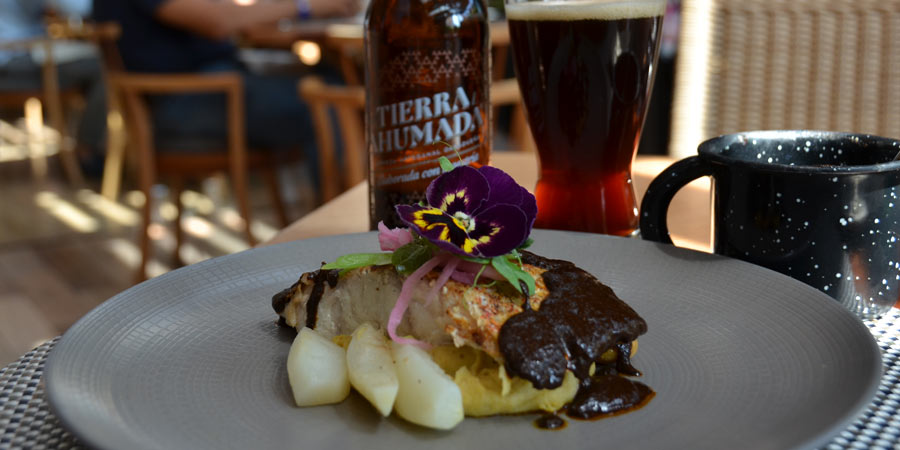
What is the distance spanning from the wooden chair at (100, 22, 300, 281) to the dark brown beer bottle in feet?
6.70

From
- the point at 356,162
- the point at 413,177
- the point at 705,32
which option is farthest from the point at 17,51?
the point at 413,177

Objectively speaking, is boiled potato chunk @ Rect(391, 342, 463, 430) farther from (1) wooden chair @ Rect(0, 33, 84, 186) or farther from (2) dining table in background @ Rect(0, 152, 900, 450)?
(1) wooden chair @ Rect(0, 33, 84, 186)

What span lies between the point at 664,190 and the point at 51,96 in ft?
16.9

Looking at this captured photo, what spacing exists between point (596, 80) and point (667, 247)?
7.3 inches

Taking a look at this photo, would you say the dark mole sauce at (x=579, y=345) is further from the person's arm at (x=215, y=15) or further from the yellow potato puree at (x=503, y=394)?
the person's arm at (x=215, y=15)

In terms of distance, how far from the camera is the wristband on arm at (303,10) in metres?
3.53

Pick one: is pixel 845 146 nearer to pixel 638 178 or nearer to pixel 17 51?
pixel 638 178

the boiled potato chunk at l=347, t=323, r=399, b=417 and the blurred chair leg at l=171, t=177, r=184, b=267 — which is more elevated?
the boiled potato chunk at l=347, t=323, r=399, b=417

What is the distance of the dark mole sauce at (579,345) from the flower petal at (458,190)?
85mm

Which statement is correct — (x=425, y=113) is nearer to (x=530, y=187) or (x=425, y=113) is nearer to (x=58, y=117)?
(x=530, y=187)

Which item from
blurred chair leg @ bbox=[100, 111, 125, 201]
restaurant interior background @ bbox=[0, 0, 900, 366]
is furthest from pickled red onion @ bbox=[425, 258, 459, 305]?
blurred chair leg @ bbox=[100, 111, 125, 201]

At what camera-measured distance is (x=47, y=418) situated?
50 cm

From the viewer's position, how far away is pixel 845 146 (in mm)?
757

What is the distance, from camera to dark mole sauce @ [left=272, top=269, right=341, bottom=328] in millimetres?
618
